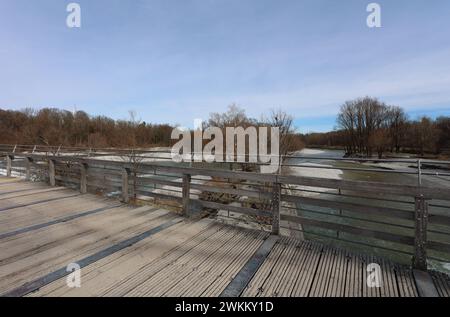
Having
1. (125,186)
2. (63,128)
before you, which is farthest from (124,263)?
(63,128)

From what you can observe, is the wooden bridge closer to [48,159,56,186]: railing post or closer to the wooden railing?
the wooden railing

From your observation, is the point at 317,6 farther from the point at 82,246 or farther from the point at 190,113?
the point at 190,113

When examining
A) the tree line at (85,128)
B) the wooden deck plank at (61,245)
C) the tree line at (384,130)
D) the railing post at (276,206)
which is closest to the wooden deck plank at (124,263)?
the wooden deck plank at (61,245)

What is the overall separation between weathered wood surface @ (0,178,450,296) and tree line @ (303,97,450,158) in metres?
38.3

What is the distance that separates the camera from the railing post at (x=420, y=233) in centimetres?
225

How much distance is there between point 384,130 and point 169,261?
47457 millimetres

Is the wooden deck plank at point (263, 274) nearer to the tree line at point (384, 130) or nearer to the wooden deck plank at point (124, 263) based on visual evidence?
the wooden deck plank at point (124, 263)

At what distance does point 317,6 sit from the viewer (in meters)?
7.20

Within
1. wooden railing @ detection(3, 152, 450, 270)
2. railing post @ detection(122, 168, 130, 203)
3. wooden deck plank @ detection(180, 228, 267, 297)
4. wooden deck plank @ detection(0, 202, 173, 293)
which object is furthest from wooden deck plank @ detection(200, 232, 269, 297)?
railing post @ detection(122, 168, 130, 203)

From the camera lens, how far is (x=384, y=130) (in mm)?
40438

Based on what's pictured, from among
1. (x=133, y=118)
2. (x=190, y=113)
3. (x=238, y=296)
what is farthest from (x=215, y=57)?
(x=190, y=113)

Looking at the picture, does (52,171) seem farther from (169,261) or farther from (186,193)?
(169,261)
